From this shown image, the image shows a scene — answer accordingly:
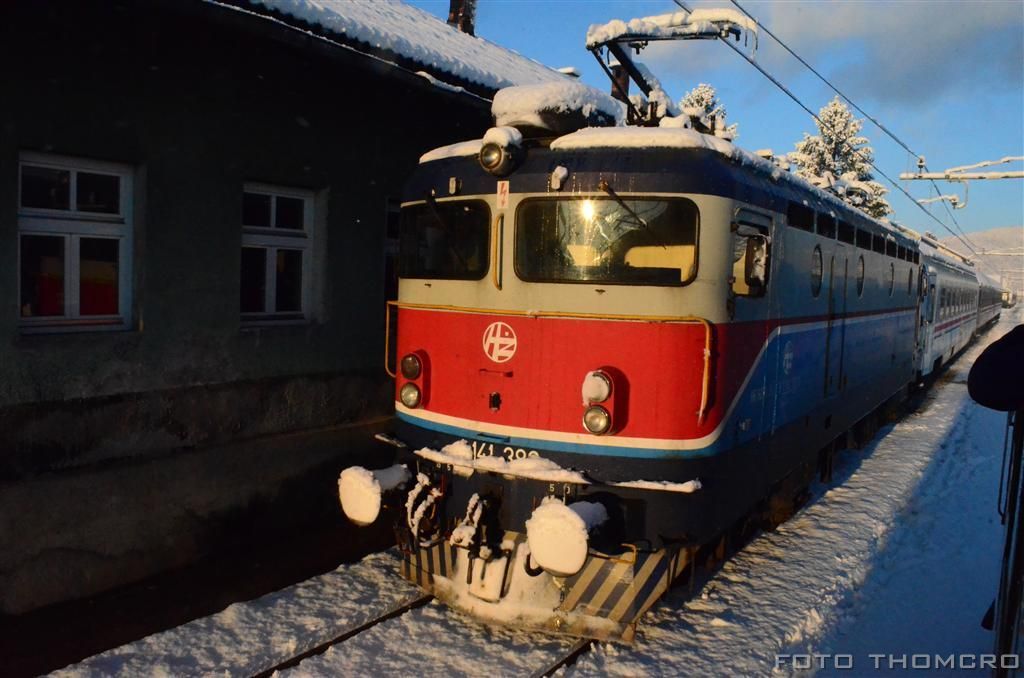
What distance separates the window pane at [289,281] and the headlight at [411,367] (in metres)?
2.33

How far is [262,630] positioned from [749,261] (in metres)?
3.93

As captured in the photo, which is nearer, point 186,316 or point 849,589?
point 849,589

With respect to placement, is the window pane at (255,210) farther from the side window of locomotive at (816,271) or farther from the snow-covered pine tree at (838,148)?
the snow-covered pine tree at (838,148)

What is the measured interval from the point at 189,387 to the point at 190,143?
1946 mm

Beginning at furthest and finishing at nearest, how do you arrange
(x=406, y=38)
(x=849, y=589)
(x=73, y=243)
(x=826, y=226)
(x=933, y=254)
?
(x=933, y=254) < (x=406, y=38) < (x=826, y=226) < (x=849, y=589) < (x=73, y=243)

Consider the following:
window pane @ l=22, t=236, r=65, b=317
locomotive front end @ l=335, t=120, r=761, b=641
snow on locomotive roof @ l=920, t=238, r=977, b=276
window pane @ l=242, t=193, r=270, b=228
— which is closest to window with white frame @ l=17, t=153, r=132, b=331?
window pane @ l=22, t=236, r=65, b=317

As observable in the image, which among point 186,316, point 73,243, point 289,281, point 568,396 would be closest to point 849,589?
point 568,396

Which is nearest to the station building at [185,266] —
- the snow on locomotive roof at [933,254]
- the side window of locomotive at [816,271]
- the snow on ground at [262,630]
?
the snow on ground at [262,630]

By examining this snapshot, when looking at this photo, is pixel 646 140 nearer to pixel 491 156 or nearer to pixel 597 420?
pixel 491 156

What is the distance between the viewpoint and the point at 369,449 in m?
8.51

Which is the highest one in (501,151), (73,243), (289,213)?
(501,151)

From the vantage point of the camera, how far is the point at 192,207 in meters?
6.68

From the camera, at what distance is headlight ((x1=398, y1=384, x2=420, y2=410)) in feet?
19.3

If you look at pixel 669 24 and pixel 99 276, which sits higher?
pixel 669 24
